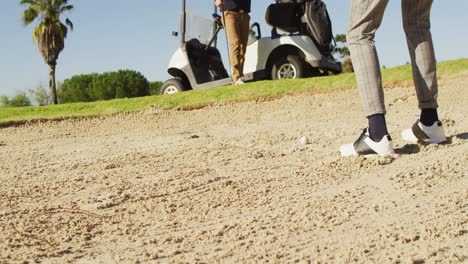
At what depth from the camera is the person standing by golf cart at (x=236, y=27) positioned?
29.5 ft

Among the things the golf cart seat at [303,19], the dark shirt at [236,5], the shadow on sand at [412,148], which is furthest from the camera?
the golf cart seat at [303,19]

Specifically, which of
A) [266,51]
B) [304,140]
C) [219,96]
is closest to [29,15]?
[266,51]

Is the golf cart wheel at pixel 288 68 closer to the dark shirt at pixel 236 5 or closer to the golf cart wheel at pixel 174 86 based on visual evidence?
the dark shirt at pixel 236 5

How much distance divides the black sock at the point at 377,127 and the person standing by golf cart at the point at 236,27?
5553 mm

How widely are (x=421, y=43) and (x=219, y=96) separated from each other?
13.5ft

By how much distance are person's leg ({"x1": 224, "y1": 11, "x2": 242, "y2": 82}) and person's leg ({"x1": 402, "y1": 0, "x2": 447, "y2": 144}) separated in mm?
5602

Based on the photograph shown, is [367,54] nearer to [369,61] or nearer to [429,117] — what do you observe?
[369,61]

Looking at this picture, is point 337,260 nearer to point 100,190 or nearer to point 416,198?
point 416,198

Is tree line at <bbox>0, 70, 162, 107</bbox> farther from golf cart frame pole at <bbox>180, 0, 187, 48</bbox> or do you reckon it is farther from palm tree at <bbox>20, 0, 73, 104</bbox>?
golf cart frame pole at <bbox>180, 0, 187, 48</bbox>

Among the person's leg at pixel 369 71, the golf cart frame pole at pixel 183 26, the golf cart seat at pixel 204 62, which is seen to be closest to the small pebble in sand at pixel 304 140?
the person's leg at pixel 369 71

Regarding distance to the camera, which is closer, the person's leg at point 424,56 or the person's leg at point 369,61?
the person's leg at point 369,61

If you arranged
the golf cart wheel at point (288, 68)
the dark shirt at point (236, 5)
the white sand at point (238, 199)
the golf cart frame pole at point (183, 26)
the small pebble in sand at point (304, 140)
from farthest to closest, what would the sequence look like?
the golf cart frame pole at point (183, 26)
the golf cart wheel at point (288, 68)
the dark shirt at point (236, 5)
the small pebble in sand at point (304, 140)
the white sand at point (238, 199)

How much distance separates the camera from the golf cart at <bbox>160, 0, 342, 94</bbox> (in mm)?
10055

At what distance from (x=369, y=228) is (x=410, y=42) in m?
1.94
